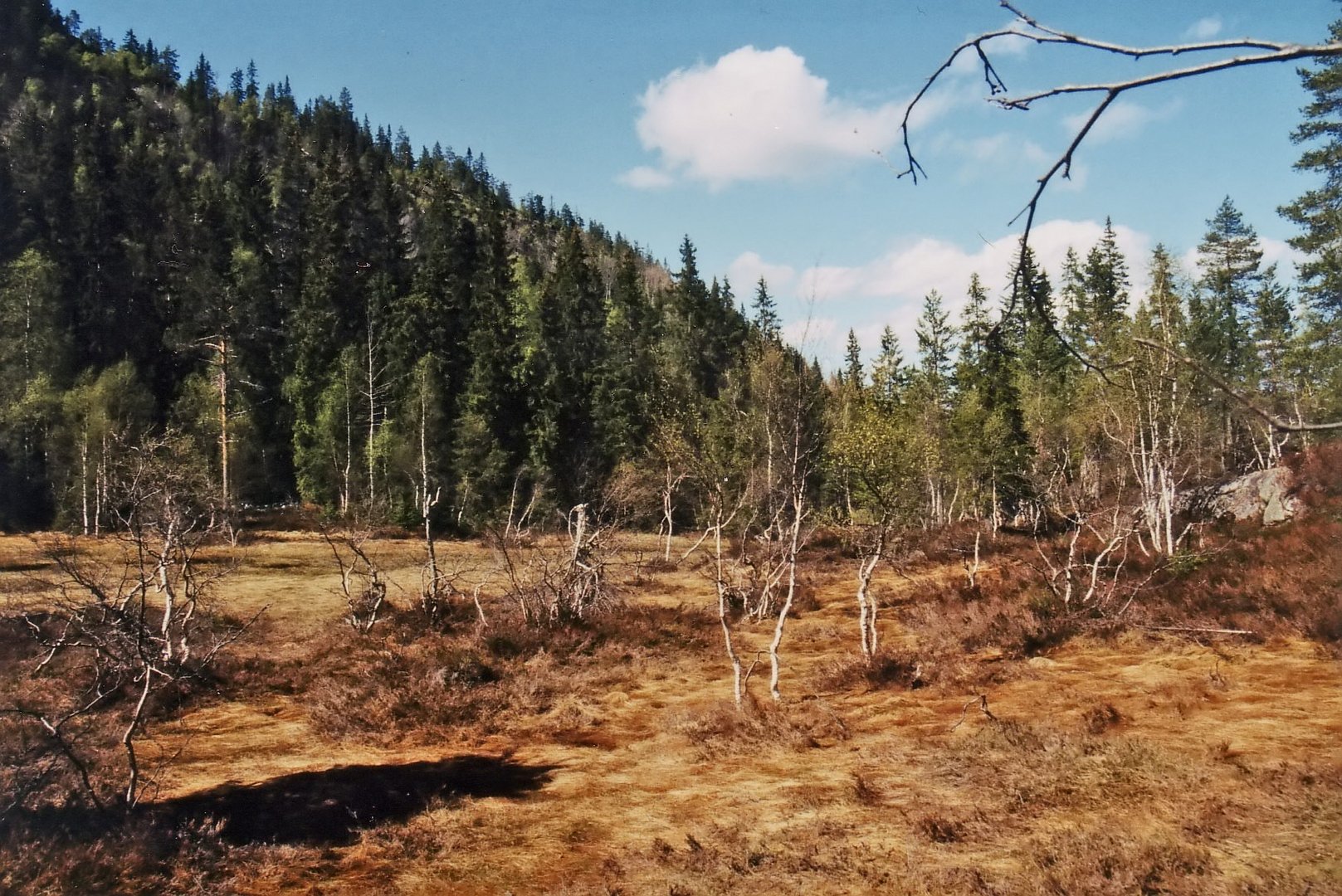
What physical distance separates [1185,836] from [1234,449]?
42.9 m

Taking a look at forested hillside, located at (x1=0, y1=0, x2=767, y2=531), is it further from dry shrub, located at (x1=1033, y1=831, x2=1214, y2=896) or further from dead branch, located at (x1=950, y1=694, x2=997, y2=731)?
dry shrub, located at (x1=1033, y1=831, x2=1214, y2=896)

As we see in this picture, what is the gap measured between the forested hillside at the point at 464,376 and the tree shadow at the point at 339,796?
9.07m

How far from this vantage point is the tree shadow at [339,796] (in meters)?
8.92

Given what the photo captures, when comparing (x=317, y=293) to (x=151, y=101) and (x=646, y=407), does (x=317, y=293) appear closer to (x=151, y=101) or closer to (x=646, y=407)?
(x=646, y=407)

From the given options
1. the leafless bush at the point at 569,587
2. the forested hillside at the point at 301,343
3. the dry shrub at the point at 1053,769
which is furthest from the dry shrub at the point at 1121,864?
the forested hillside at the point at 301,343

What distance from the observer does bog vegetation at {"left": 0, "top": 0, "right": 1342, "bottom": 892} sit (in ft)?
25.6

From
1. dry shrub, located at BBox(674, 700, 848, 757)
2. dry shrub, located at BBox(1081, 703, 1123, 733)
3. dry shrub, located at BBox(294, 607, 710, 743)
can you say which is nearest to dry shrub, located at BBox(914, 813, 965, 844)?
dry shrub, located at BBox(674, 700, 848, 757)

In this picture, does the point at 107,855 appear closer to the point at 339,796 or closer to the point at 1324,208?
the point at 339,796

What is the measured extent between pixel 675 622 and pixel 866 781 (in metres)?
11.4

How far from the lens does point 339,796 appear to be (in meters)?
9.95

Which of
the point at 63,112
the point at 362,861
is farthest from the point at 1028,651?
the point at 63,112

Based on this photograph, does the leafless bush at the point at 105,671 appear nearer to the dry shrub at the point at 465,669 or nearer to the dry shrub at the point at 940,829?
the dry shrub at the point at 465,669

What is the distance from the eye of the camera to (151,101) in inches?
4850

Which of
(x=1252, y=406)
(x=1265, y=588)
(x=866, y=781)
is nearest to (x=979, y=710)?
(x=866, y=781)
